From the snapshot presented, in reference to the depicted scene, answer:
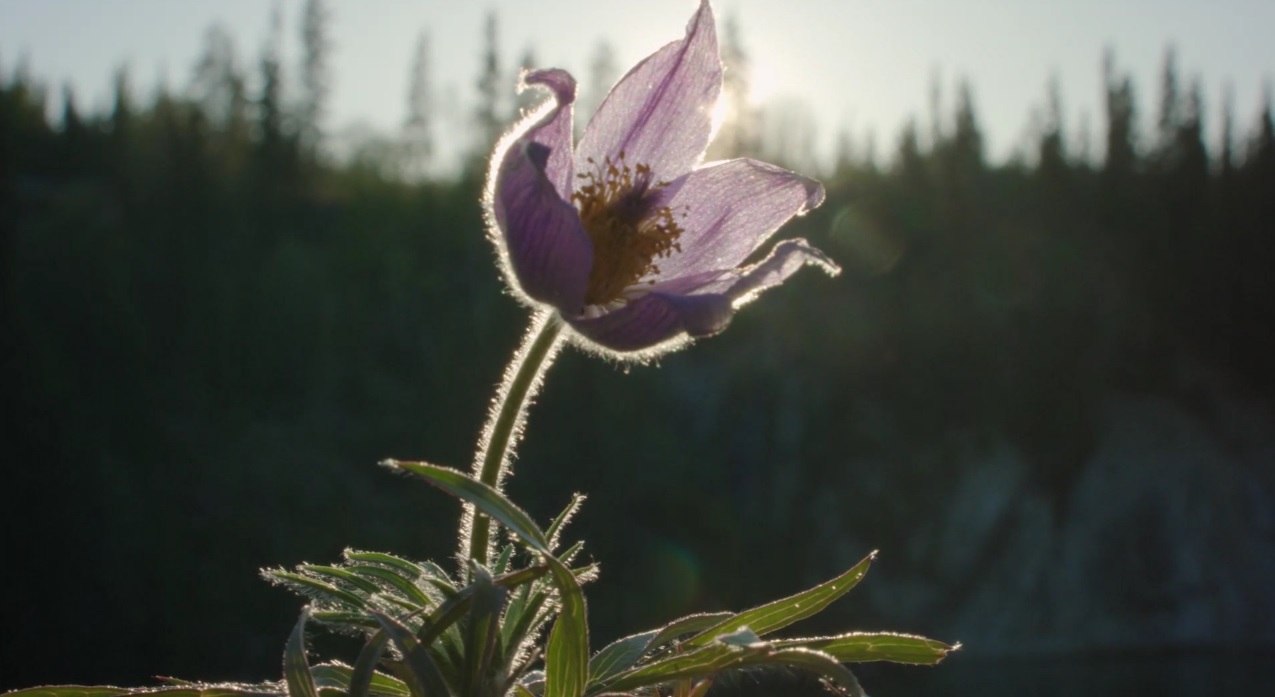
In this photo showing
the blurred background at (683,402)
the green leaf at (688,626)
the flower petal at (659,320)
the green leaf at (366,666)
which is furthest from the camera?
the blurred background at (683,402)

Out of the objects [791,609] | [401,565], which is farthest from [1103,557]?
[401,565]

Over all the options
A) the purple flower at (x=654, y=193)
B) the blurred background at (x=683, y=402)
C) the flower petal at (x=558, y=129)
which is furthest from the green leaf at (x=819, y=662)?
the blurred background at (x=683, y=402)

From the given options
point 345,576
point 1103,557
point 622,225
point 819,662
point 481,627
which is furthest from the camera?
point 1103,557

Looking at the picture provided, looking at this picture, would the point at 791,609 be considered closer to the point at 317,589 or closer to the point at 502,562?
the point at 502,562

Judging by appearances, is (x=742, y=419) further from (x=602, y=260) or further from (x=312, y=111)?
(x=602, y=260)

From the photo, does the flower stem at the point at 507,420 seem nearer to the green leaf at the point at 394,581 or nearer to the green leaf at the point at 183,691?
the green leaf at the point at 394,581

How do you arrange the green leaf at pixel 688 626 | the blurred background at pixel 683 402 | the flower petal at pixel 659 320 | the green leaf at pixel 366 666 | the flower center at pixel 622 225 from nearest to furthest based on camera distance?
1. the green leaf at pixel 366 666
2. the flower petal at pixel 659 320
3. the green leaf at pixel 688 626
4. the flower center at pixel 622 225
5. the blurred background at pixel 683 402
